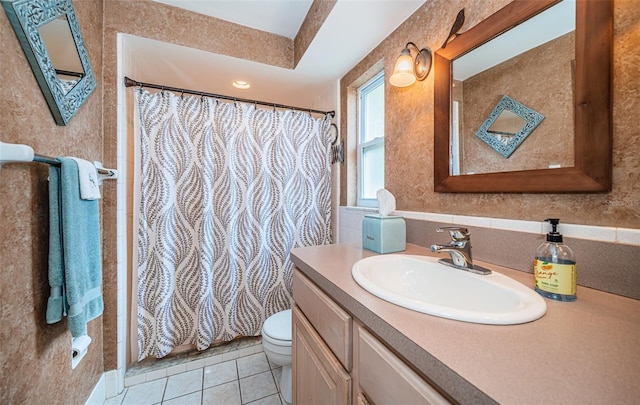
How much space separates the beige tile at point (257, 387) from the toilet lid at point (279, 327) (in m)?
0.34

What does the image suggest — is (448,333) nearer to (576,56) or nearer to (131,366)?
(576,56)

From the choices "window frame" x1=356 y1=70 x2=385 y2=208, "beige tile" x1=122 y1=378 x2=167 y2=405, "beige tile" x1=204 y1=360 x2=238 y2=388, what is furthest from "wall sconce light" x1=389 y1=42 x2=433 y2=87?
"beige tile" x1=122 y1=378 x2=167 y2=405

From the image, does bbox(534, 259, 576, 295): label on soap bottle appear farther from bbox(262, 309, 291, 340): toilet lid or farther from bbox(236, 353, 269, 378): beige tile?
bbox(236, 353, 269, 378): beige tile

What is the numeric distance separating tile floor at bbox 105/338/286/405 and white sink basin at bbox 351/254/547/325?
3.32 feet

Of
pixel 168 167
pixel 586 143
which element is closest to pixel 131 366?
pixel 168 167

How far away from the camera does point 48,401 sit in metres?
0.88

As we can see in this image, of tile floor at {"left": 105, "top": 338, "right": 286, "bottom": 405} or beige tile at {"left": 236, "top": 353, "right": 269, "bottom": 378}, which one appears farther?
beige tile at {"left": 236, "top": 353, "right": 269, "bottom": 378}

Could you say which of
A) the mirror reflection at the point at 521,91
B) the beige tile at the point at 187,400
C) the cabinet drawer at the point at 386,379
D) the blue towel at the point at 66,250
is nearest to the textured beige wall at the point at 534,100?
the mirror reflection at the point at 521,91

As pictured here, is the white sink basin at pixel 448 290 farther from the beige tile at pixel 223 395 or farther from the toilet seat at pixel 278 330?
the beige tile at pixel 223 395

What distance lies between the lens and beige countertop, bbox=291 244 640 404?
318mm

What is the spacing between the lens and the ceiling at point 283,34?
1.26m

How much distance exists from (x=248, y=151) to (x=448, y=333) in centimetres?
152

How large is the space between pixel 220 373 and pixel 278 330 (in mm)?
540

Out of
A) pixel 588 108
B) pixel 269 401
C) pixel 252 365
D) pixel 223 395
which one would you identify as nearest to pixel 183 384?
pixel 223 395
